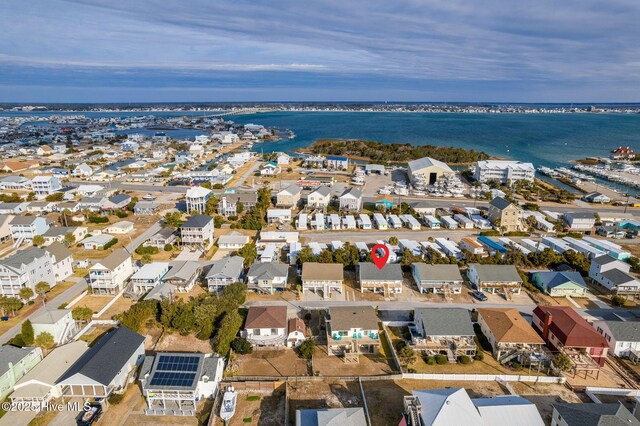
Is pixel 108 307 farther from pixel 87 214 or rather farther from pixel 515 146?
pixel 515 146

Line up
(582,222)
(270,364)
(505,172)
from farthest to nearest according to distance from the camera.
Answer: (505,172) → (582,222) → (270,364)

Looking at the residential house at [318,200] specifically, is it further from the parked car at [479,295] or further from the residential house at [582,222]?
the residential house at [582,222]

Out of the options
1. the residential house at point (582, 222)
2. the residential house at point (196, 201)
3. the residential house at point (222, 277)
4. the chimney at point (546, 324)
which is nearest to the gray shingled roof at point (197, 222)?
the residential house at point (222, 277)

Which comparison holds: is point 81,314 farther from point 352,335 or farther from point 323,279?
point 352,335

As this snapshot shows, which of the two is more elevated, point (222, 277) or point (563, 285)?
point (563, 285)

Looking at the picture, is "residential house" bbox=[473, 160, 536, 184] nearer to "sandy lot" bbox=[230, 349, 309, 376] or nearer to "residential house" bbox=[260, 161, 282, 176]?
"residential house" bbox=[260, 161, 282, 176]

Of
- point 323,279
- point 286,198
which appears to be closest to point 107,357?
→ point 323,279
